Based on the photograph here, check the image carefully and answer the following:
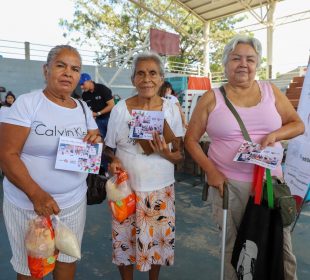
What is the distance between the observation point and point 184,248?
3.14m

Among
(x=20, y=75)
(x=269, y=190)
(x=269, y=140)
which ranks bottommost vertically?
(x=269, y=190)

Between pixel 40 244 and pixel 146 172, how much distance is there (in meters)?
0.83

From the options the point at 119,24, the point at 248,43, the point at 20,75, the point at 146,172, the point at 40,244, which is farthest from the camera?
the point at 119,24

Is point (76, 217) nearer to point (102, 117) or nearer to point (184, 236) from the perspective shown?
point (184, 236)

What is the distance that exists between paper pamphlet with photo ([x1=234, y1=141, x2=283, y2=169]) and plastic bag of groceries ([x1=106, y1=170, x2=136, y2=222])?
29.8 inches

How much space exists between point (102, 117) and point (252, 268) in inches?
174

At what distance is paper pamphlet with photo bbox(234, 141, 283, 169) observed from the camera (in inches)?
70.9

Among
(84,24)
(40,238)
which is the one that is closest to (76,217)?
(40,238)

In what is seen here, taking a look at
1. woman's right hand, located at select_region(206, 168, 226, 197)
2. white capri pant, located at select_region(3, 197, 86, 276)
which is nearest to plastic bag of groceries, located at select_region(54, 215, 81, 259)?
white capri pant, located at select_region(3, 197, 86, 276)

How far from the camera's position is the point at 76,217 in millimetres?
1936

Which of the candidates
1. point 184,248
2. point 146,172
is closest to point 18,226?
point 146,172

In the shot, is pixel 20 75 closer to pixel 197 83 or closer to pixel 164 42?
pixel 164 42

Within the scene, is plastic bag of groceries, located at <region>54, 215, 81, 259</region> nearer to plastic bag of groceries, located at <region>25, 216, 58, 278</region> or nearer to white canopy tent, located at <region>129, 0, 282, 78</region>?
plastic bag of groceries, located at <region>25, 216, 58, 278</region>

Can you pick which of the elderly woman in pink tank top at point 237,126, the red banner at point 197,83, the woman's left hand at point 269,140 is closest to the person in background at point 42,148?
the elderly woman in pink tank top at point 237,126
